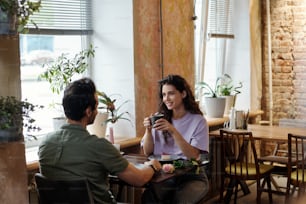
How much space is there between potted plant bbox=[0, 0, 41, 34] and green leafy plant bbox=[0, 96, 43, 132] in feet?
1.12

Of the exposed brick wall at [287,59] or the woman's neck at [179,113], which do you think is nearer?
the woman's neck at [179,113]

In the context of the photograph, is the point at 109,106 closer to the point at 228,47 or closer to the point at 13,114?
the point at 13,114

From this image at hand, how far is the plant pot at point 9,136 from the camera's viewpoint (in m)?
2.51

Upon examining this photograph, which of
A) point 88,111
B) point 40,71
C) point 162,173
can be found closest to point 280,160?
point 162,173

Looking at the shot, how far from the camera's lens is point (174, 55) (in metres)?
4.49

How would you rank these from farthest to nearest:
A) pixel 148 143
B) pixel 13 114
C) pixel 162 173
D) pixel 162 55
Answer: pixel 162 55 → pixel 148 143 → pixel 162 173 → pixel 13 114

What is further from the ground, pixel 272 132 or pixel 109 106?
pixel 109 106

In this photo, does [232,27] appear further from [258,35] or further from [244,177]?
[244,177]

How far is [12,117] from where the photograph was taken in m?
2.53

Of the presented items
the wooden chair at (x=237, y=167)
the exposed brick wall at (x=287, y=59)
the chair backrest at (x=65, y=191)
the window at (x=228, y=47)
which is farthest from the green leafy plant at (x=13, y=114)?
the exposed brick wall at (x=287, y=59)

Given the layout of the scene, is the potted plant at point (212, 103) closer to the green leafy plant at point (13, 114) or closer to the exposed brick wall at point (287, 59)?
the exposed brick wall at point (287, 59)

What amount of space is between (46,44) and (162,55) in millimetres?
1044

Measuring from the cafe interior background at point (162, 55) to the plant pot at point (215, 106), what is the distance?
0.28m

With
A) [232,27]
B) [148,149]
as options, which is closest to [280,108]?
[232,27]
